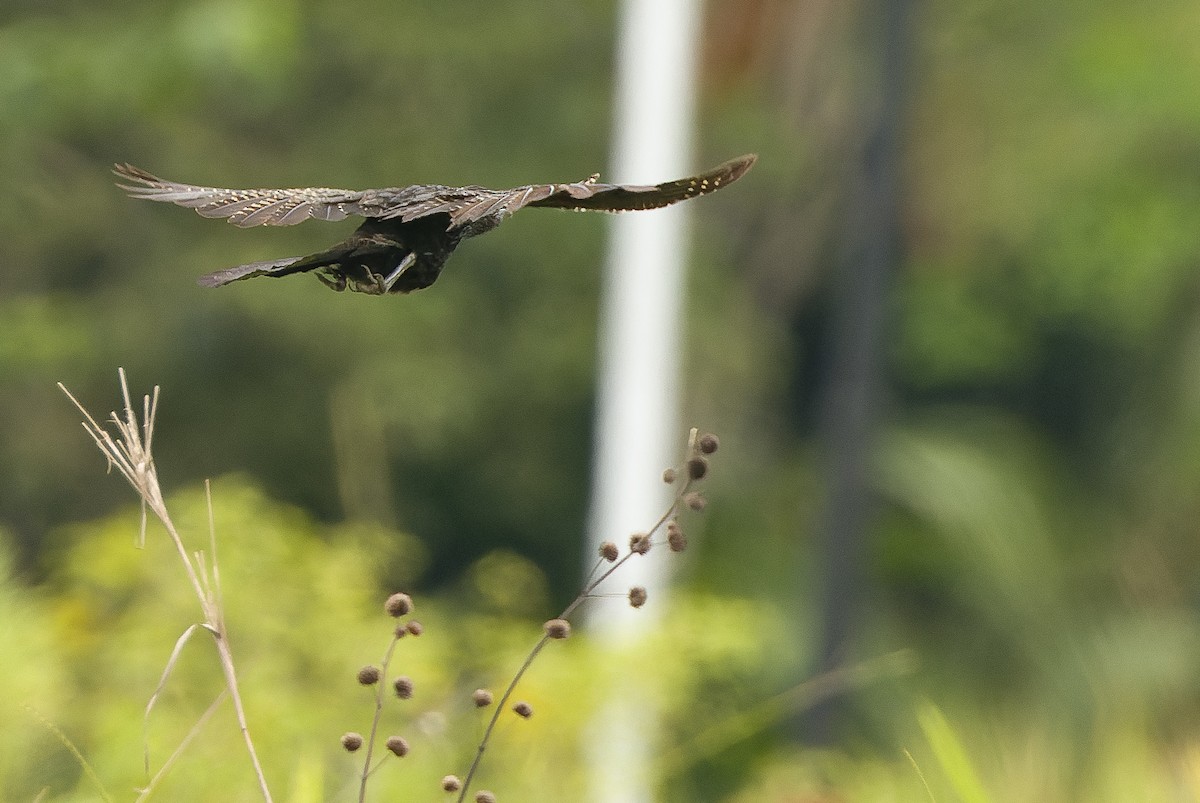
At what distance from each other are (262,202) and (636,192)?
0.89 ft

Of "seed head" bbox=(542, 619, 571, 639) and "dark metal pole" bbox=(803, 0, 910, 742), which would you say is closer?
"seed head" bbox=(542, 619, 571, 639)

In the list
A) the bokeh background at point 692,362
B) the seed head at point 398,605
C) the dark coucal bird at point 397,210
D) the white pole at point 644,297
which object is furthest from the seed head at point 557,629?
the white pole at point 644,297

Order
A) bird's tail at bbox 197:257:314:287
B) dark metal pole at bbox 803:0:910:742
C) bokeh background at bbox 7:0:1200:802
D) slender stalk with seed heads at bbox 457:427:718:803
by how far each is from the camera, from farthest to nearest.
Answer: dark metal pole at bbox 803:0:910:742 → bokeh background at bbox 7:0:1200:802 → slender stalk with seed heads at bbox 457:427:718:803 → bird's tail at bbox 197:257:314:287

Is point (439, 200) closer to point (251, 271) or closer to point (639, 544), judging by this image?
point (251, 271)

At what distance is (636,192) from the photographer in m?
1.14

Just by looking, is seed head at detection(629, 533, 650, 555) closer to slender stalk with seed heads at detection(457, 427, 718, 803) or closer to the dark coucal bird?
slender stalk with seed heads at detection(457, 427, 718, 803)

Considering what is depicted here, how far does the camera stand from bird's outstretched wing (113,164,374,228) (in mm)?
1117

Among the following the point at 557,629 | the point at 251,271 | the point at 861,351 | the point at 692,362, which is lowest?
the point at 557,629

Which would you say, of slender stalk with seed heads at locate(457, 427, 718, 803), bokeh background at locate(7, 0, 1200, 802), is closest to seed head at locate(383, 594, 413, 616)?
slender stalk with seed heads at locate(457, 427, 718, 803)

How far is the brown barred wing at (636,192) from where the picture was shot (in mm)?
1136

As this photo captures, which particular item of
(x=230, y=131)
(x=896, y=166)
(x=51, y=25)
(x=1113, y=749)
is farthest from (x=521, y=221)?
(x=1113, y=749)

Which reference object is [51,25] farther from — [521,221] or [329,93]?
[521,221]

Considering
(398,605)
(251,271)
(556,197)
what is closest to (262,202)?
(251,271)

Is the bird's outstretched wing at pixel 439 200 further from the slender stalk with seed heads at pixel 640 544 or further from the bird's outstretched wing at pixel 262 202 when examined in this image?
the slender stalk with seed heads at pixel 640 544
